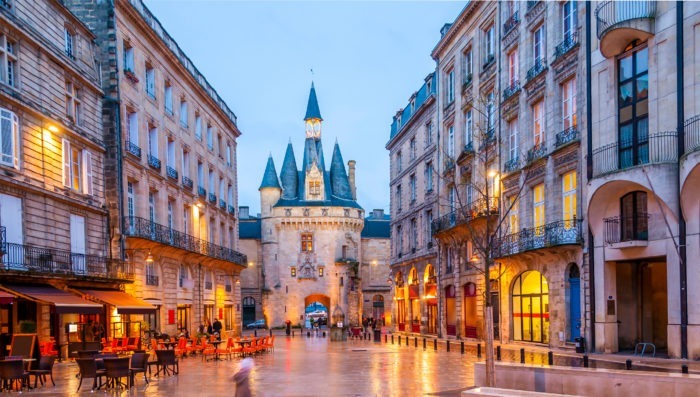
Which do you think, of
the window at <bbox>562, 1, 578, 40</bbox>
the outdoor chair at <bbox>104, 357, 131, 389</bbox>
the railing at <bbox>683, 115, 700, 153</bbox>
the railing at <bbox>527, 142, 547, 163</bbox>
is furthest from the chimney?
the outdoor chair at <bbox>104, 357, 131, 389</bbox>

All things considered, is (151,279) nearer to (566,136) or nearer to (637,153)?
(566,136)

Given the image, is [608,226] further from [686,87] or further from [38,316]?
[38,316]

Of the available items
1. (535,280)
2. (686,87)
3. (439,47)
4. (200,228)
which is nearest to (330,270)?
(200,228)

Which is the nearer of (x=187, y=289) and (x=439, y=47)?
(x=187, y=289)

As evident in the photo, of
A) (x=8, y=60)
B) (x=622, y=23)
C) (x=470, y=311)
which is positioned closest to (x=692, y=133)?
(x=622, y=23)

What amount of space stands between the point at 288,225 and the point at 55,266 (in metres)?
48.8

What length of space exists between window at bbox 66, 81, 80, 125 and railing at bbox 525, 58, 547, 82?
1765cm

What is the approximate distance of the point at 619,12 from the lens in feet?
72.3

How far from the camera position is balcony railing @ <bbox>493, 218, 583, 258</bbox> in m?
24.8

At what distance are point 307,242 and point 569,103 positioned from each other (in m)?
48.8

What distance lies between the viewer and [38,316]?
898 inches

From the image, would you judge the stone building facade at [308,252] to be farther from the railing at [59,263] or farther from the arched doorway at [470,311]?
the railing at [59,263]

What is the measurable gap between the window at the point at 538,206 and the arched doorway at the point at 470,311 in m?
7.74

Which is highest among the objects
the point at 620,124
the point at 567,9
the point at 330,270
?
the point at 567,9
